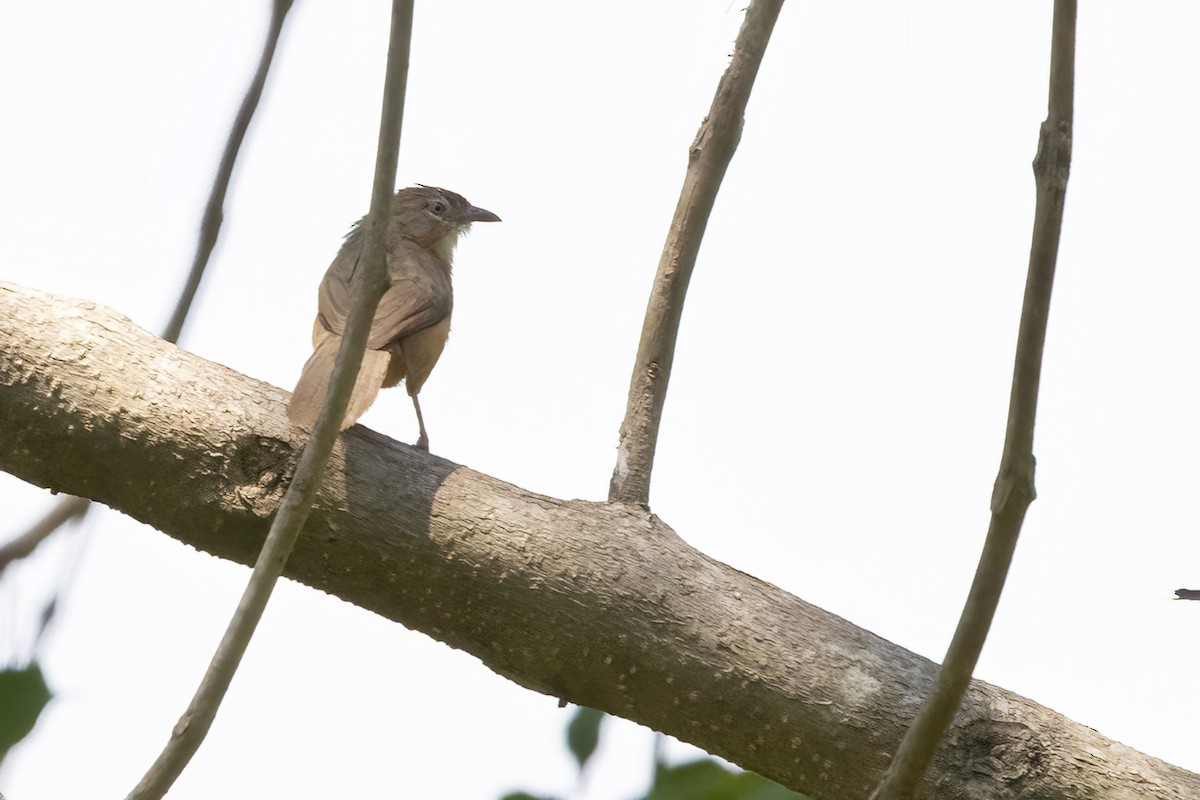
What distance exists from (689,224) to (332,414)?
151 centimetres

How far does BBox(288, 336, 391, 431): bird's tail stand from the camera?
3.25 metres

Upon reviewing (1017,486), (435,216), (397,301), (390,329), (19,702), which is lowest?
(19,702)

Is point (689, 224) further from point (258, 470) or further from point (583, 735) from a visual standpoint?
point (583, 735)

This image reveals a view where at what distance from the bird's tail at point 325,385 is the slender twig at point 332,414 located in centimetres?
47

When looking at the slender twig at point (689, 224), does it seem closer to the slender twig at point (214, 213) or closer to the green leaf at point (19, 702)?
the slender twig at point (214, 213)

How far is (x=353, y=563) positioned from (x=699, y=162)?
148 cm

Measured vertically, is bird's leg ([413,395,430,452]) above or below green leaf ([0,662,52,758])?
above

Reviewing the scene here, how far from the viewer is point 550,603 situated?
125 inches

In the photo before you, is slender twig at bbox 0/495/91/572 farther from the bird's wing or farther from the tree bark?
the bird's wing

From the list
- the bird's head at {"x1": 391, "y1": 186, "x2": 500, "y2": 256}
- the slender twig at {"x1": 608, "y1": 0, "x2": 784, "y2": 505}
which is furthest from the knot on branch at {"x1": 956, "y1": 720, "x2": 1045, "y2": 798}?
the bird's head at {"x1": 391, "y1": 186, "x2": 500, "y2": 256}

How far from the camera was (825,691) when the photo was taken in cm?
315

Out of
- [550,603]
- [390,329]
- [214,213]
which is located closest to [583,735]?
[550,603]

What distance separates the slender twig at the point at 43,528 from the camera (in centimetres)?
298

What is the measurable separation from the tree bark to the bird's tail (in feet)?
0.22
